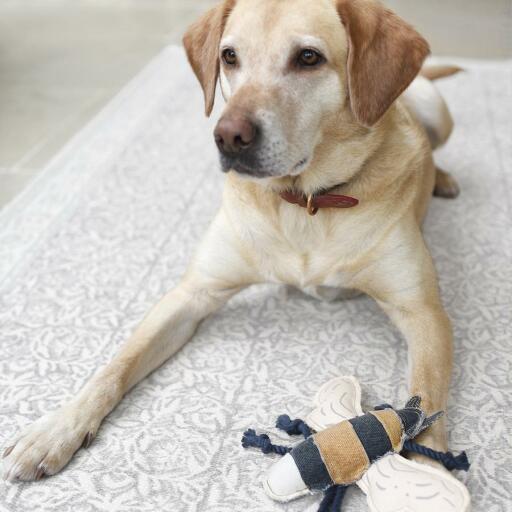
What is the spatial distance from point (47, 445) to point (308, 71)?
1048 mm

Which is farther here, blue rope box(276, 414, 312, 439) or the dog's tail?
the dog's tail

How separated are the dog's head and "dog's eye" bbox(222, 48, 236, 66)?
24 mm

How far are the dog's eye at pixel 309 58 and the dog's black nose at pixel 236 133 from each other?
22cm

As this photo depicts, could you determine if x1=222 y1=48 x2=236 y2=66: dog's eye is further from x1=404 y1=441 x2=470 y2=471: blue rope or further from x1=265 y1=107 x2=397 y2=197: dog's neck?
x1=404 y1=441 x2=470 y2=471: blue rope

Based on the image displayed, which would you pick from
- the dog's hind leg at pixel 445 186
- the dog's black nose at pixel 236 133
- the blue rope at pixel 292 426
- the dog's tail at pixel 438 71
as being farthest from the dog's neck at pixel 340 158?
the dog's tail at pixel 438 71

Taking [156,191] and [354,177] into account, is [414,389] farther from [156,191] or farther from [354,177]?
[156,191]

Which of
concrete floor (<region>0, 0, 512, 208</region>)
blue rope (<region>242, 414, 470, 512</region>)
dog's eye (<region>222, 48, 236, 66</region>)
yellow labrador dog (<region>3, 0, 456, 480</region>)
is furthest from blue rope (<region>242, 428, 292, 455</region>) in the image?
concrete floor (<region>0, 0, 512, 208</region>)

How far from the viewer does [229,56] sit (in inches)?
69.6

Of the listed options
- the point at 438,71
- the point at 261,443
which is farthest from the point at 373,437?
the point at 438,71

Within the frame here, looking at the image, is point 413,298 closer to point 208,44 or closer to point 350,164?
point 350,164

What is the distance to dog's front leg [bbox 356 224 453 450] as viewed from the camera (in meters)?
1.75

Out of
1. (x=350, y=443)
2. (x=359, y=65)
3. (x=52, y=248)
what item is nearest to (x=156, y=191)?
(x=52, y=248)

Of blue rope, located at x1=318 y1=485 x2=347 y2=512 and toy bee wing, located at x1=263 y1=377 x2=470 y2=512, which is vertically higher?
toy bee wing, located at x1=263 y1=377 x2=470 y2=512

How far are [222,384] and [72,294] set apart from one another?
66 centimetres
